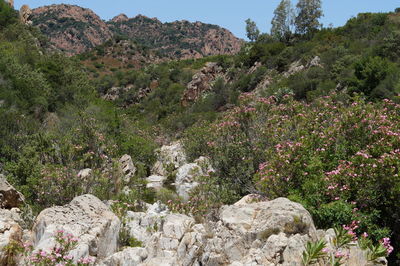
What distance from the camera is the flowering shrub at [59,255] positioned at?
664 cm

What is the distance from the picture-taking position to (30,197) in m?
12.6

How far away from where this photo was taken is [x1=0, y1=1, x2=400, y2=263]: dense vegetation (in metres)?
8.34

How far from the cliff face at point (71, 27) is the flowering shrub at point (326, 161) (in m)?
102

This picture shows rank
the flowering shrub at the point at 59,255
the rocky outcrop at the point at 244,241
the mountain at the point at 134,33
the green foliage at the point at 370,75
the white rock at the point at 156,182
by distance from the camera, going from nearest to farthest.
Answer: the rocky outcrop at the point at 244,241 → the flowering shrub at the point at 59,255 → the white rock at the point at 156,182 → the green foliage at the point at 370,75 → the mountain at the point at 134,33

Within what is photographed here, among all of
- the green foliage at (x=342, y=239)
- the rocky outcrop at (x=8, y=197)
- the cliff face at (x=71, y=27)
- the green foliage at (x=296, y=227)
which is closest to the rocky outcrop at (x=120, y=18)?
the cliff face at (x=71, y=27)

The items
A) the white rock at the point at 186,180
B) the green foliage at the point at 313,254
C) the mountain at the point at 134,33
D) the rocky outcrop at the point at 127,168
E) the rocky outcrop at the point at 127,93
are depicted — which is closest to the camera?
the green foliage at the point at 313,254

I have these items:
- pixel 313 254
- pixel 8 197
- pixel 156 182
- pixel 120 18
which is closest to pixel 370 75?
pixel 156 182

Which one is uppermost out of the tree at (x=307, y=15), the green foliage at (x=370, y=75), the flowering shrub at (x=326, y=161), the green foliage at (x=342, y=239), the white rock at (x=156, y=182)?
the tree at (x=307, y=15)

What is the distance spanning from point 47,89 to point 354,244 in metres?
24.0

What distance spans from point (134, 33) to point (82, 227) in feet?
457

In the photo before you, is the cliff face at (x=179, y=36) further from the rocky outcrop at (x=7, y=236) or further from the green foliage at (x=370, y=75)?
the rocky outcrop at (x=7, y=236)

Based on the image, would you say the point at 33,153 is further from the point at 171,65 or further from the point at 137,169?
the point at 171,65

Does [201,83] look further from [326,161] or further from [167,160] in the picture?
[326,161]

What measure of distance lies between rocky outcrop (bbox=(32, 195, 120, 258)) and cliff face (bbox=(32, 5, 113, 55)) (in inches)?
4109
